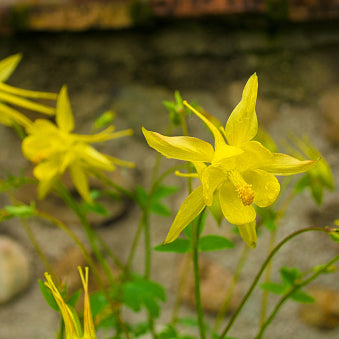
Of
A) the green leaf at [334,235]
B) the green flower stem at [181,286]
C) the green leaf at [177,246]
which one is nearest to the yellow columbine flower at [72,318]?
the green leaf at [177,246]

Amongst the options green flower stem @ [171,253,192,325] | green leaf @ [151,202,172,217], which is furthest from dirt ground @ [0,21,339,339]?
green leaf @ [151,202,172,217]

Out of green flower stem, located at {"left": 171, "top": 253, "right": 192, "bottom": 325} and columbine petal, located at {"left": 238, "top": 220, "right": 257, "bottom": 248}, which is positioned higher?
columbine petal, located at {"left": 238, "top": 220, "right": 257, "bottom": 248}

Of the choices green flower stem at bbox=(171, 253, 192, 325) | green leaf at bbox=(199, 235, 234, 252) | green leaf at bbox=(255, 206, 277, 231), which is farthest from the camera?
green flower stem at bbox=(171, 253, 192, 325)

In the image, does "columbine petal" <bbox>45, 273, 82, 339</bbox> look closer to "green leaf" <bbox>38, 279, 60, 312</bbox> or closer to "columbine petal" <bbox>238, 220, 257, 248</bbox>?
"green leaf" <bbox>38, 279, 60, 312</bbox>

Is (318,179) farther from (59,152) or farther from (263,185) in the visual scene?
(59,152)

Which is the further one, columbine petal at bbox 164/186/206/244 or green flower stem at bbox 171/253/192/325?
green flower stem at bbox 171/253/192/325

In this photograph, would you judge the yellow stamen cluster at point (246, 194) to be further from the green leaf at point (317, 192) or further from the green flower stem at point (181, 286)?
the green flower stem at point (181, 286)
